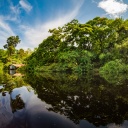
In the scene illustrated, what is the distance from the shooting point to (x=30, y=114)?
6.10 metres

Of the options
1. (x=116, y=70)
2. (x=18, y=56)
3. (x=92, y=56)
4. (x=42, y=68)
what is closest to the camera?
(x=116, y=70)

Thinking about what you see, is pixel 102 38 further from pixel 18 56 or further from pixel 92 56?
pixel 18 56

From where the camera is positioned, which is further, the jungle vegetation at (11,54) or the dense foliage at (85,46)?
the jungle vegetation at (11,54)

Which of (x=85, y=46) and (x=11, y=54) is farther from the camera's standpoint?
(x=11, y=54)

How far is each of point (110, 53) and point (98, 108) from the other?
29.0 metres

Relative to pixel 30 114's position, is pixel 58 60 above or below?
above

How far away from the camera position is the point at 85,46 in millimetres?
39875

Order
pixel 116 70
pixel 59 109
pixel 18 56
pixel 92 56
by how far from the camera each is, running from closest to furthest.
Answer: pixel 59 109 < pixel 116 70 < pixel 92 56 < pixel 18 56

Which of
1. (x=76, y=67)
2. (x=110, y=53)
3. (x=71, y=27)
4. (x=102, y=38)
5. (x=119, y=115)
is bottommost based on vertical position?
(x=119, y=115)

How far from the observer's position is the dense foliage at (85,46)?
114 feet

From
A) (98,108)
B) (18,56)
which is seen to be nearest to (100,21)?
(98,108)

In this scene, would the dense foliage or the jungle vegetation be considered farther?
the jungle vegetation

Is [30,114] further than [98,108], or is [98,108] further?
[98,108]

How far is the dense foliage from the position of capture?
3486 centimetres
